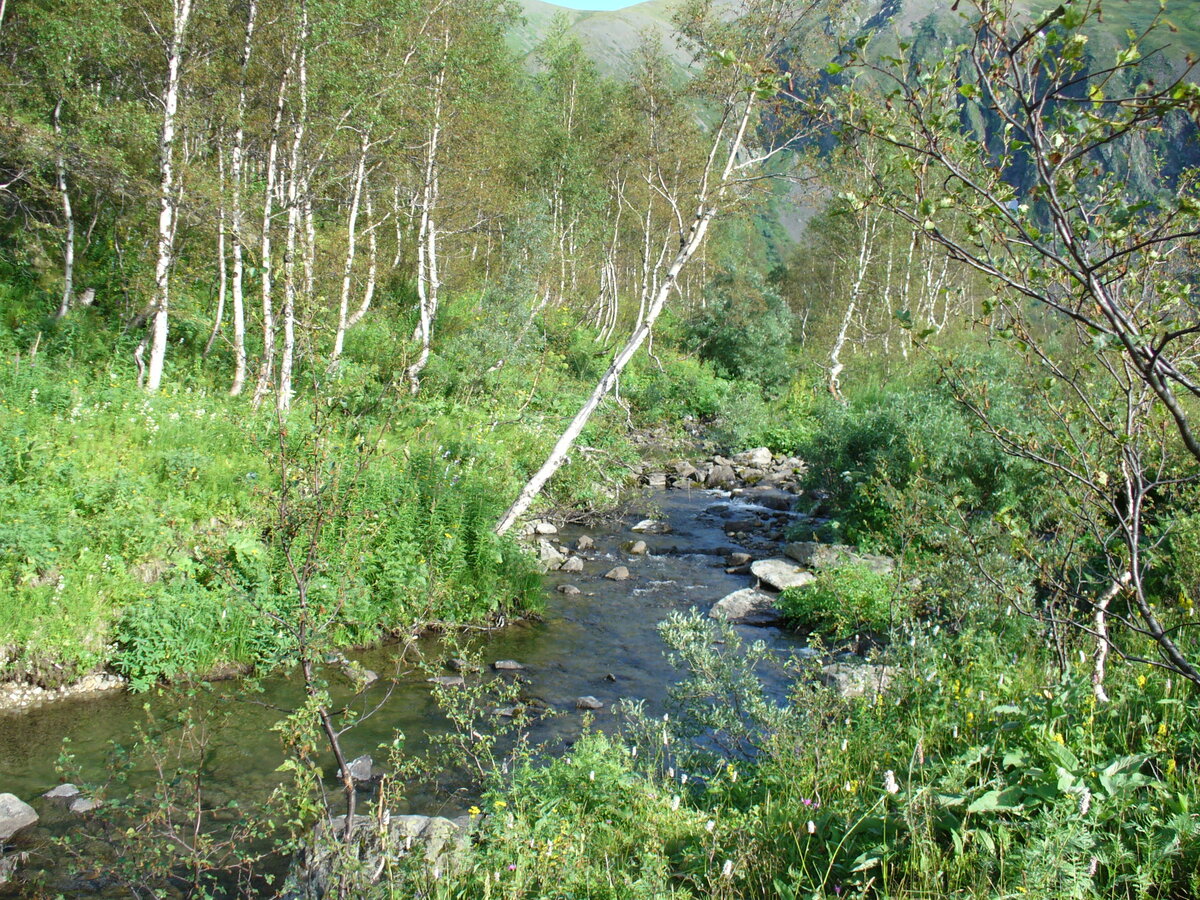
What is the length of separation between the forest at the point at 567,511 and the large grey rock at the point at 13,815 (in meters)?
0.03

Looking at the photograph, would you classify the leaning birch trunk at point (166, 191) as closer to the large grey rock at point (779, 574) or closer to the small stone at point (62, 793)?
the small stone at point (62, 793)

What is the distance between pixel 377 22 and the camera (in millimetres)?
16719

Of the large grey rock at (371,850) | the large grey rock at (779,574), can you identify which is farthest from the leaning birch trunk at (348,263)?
the large grey rock at (371,850)

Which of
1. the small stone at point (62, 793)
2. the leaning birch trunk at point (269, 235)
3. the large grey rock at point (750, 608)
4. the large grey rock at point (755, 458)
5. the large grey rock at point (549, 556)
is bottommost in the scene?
the small stone at point (62, 793)

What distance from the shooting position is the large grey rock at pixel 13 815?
5.75 meters

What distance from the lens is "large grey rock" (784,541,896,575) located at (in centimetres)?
1171

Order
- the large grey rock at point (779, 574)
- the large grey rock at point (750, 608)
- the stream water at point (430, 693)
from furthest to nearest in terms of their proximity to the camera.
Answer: the large grey rock at point (779, 574) < the large grey rock at point (750, 608) < the stream water at point (430, 693)

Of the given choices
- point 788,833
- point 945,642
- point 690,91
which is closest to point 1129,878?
point 788,833

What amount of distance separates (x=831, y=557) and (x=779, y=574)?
0.92 m

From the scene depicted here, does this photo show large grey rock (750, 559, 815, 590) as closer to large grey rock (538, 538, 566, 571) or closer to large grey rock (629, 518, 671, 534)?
large grey rock (629, 518, 671, 534)

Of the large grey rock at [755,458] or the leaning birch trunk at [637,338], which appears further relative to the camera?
the large grey rock at [755,458]

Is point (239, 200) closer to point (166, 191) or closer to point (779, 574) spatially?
point (166, 191)

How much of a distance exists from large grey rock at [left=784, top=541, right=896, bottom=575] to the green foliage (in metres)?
0.20

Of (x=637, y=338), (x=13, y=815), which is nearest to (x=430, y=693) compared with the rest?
(x=13, y=815)
